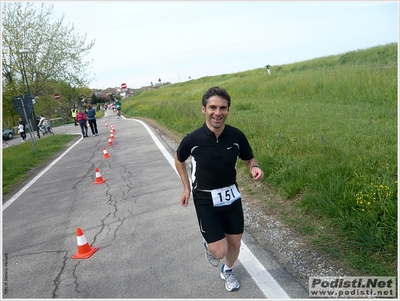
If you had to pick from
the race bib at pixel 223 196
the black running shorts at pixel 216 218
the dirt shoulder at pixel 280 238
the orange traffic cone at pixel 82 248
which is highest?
the race bib at pixel 223 196

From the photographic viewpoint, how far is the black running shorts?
3.37 metres

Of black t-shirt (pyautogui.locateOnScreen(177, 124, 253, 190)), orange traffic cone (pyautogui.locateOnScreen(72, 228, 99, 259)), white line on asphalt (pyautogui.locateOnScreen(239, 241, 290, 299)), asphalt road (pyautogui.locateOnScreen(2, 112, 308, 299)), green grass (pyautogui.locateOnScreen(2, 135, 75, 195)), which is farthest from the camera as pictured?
green grass (pyautogui.locateOnScreen(2, 135, 75, 195))

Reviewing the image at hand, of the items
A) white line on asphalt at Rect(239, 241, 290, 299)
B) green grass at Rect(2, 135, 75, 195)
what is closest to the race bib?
white line on asphalt at Rect(239, 241, 290, 299)

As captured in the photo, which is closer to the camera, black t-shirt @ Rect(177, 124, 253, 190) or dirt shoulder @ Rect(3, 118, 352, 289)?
black t-shirt @ Rect(177, 124, 253, 190)

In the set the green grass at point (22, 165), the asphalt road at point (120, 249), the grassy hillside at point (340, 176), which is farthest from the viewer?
the green grass at point (22, 165)

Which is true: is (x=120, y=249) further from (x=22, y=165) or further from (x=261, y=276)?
(x=22, y=165)

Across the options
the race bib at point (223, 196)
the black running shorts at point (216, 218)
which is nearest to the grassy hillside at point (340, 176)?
the black running shorts at point (216, 218)

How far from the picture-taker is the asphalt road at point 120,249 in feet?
11.7

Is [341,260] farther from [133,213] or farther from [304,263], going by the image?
[133,213]

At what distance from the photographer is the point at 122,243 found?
187 inches

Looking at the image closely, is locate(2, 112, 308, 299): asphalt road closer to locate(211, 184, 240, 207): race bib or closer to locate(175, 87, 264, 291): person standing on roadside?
locate(175, 87, 264, 291): person standing on roadside

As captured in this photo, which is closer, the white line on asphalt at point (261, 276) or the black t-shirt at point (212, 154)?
the white line on asphalt at point (261, 276)

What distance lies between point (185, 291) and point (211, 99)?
187 cm

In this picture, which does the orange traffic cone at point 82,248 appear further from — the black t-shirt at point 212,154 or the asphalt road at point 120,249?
the black t-shirt at point 212,154
